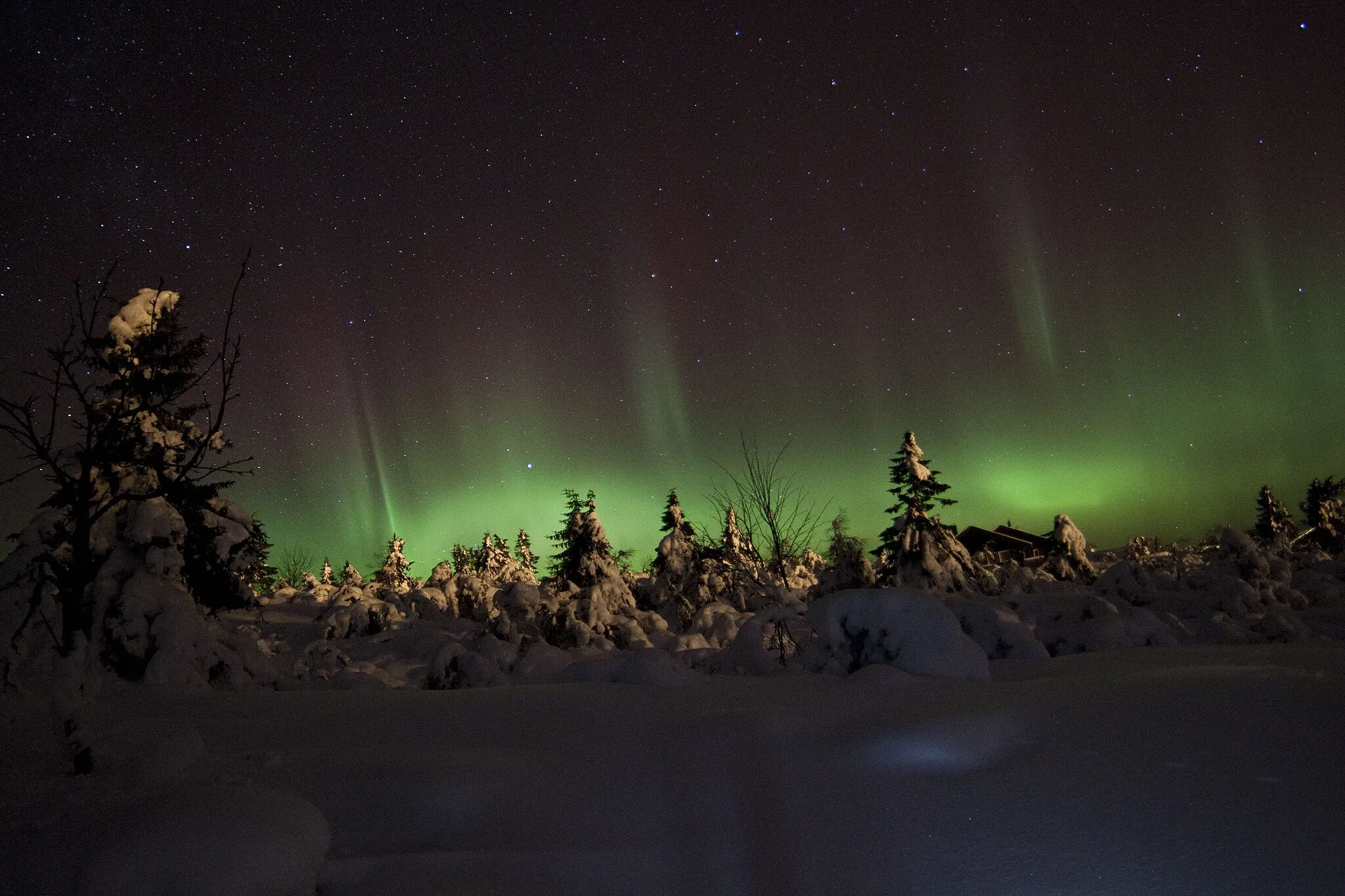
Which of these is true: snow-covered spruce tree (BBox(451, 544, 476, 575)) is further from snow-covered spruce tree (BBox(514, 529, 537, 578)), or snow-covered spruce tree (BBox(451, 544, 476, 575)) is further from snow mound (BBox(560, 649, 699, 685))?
snow mound (BBox(560, 649, 699, 685))

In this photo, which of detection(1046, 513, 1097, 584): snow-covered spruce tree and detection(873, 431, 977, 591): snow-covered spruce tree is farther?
detection(1046, 513, 1097, 584): snow-covered spruce tree

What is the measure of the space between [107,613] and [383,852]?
11828 mm

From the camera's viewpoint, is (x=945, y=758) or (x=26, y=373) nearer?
(x=945, y=758)

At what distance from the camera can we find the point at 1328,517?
4334cm

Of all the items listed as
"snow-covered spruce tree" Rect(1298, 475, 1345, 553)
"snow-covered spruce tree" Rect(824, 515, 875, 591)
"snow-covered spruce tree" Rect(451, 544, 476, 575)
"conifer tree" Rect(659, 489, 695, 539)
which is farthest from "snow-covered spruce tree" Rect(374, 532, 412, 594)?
"snow-covered spruce tree" Rect(1298, 475, 1345, 553)

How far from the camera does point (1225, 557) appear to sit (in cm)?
2541

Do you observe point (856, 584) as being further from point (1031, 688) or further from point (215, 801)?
point (215, 801)

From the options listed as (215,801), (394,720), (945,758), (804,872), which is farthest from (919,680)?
(215,801)

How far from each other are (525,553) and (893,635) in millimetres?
59714

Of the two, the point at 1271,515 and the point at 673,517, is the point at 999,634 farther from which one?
the point at 1271,515

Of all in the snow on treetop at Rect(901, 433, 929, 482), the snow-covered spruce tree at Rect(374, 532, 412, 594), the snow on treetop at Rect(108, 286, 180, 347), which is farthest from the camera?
the snow-covered spruce tree at Rect(374, 532, 412, 594)

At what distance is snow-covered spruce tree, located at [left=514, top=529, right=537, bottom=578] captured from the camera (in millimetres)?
61781

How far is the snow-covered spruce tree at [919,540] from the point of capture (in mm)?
26469

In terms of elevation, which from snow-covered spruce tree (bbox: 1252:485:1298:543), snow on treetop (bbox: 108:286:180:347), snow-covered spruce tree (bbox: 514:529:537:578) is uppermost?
snow on treetop (bbox: 108:286:180:347)
